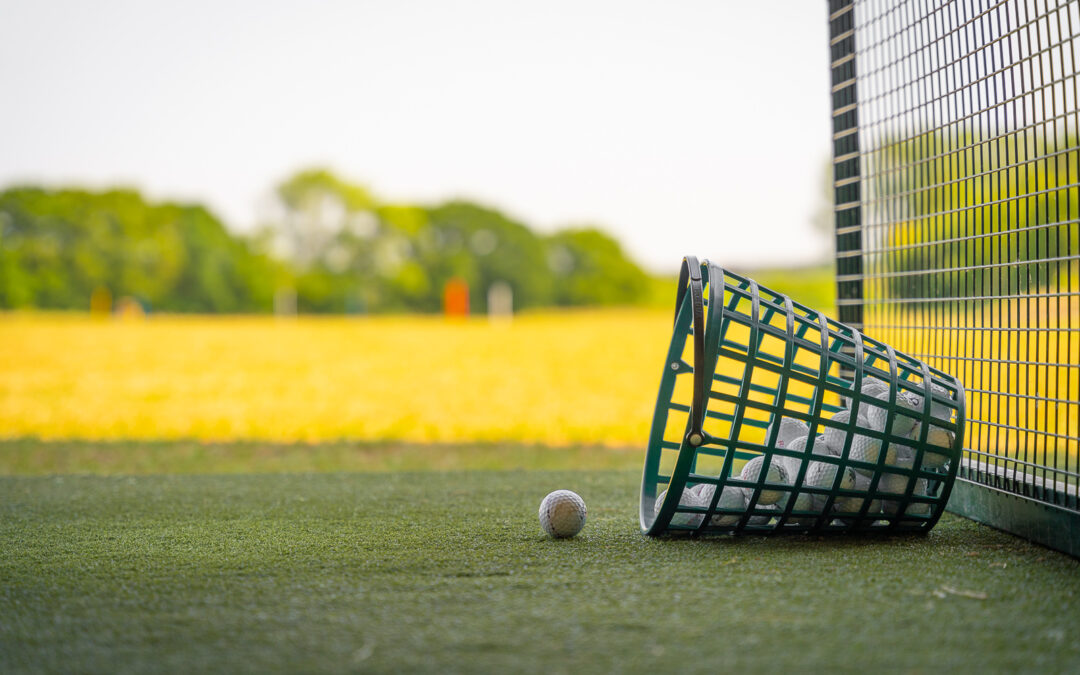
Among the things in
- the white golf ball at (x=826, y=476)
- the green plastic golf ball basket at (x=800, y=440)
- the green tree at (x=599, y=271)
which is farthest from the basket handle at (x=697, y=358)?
the green tree at (x=599, y=271)

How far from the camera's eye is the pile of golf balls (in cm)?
221

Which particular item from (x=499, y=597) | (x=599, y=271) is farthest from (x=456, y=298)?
(x=499, y=597)

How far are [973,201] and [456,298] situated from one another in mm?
19967

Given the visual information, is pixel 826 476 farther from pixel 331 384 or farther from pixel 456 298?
pixel 456 298

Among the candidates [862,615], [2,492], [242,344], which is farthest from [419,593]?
[242,344]

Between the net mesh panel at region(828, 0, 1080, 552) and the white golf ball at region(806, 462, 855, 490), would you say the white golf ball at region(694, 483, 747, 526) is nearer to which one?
the white golf ball at region(806, 462, 855, 490)

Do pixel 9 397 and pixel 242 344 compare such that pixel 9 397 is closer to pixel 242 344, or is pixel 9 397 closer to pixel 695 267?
pixel 242 344

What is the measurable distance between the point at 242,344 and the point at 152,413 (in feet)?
20.8

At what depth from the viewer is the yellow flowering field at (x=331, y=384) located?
241 inches

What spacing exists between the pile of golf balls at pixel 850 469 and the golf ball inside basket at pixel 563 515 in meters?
0.21

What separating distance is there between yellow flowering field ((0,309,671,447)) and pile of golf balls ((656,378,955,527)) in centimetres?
319

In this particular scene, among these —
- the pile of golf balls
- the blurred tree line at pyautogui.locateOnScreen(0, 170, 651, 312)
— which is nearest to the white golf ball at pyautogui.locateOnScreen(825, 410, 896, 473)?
the pile of golf balls

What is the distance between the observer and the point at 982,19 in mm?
2430

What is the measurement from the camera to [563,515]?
235 cm
